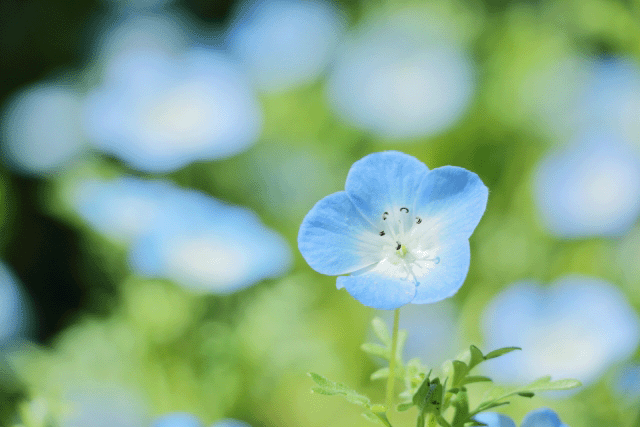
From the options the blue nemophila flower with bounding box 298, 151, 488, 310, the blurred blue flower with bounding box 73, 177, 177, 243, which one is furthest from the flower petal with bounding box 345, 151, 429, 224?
the blurred blue flower with bounding box 73, 177, 177, 243

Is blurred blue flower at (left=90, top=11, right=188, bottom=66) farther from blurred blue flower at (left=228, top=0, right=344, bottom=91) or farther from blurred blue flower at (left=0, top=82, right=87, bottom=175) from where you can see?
blurred blue flower at (left=228, top=0, right=344, bottom=91)

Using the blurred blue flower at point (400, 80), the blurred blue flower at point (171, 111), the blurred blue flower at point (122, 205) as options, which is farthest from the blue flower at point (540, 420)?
the blurred blue flower at point (171, 111)

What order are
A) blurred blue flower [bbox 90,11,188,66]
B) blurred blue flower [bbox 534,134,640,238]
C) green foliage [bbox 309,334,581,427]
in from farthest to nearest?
blurred blue flower [bbox 90,11,188,66] → blurred blue flower [bbox 534,134,640,238] → green foliage [bbox 309,334,581,427]

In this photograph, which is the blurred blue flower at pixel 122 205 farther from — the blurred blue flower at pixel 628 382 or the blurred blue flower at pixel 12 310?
the blurred blue flower at pixel 628 382

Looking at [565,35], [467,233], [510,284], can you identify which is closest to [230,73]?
[565,35]

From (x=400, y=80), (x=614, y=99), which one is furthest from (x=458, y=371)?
(x=400, y=80)

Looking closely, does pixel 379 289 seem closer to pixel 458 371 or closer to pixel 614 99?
pixel 458 371
